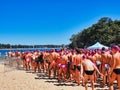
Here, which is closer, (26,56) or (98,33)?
(26,56)

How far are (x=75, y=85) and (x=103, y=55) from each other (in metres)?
2.42

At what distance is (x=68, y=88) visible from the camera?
17.2m

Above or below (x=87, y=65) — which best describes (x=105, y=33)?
above

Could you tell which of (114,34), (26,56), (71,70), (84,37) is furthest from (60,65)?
(84,37)

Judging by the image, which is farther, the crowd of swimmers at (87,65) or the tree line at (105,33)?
the tree line at (105,33)

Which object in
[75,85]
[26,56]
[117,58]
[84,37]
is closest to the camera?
[117,58]

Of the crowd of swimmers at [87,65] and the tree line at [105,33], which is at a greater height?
the tree line at [105,33]

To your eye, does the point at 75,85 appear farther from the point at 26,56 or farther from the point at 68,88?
the point at 26,56

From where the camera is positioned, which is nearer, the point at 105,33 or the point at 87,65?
the point at 87,65

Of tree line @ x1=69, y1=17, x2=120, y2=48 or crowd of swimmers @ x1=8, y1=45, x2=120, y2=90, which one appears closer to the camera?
crowd of swimmers @ x1=8, y1=45, x2=120, y2=90

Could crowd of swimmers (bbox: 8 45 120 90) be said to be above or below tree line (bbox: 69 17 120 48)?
below

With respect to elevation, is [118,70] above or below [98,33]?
below

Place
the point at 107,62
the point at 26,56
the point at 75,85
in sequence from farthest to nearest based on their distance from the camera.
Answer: the point at 26,56 < the point at 75,85 < the point at 107,62

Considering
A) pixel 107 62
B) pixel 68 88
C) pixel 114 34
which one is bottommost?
pixel 68 88
